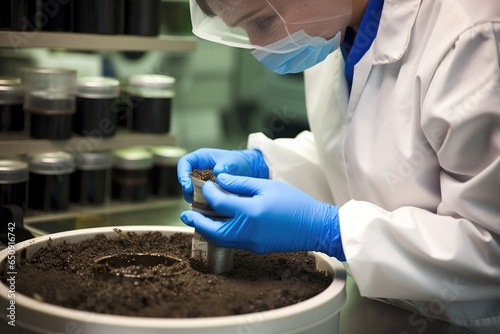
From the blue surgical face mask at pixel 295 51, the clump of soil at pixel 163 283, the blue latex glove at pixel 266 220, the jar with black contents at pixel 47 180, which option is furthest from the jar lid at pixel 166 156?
the blue latex glove at pixel 266 220

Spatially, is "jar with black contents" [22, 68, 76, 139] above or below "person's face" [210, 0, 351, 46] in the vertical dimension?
below

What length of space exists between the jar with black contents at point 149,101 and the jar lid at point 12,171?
434 mm

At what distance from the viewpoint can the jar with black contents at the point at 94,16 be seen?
5.79 feet

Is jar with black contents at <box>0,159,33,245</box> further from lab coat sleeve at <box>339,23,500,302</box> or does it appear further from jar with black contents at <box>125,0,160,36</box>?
lab coat sleeve at <box>339,23,500,302</box>

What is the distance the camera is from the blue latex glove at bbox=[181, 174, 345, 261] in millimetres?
1138

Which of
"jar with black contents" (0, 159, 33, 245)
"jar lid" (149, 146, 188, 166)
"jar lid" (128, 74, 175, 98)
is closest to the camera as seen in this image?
"jar with black contents" (0, 159, 33, 245)

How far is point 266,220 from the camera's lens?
1152mm

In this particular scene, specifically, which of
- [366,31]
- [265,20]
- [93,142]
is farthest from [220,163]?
[93,142]

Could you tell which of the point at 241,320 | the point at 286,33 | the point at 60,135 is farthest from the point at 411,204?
the point at 60,135

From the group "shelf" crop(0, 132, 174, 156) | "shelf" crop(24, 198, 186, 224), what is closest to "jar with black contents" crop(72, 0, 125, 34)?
"shelf" crop(0, 132, 174, 156)

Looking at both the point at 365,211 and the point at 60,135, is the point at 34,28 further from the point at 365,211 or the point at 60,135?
the point at 365,211

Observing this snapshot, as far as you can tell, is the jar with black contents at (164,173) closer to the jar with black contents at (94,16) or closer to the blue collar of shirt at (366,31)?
the jar with black contents at (94,16)

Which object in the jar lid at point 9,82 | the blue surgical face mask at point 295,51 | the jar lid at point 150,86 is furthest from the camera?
the jar lid at point 150,86

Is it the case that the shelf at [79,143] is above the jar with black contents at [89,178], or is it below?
above
